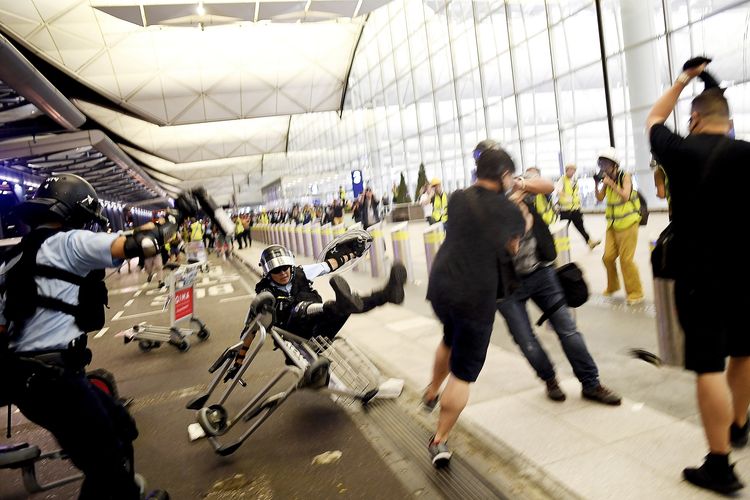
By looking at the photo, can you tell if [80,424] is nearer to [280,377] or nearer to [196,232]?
[280,377]

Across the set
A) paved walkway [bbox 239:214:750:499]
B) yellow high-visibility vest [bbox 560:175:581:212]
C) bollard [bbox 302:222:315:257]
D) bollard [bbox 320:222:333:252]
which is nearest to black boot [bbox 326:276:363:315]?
paved walkway [bbox 239:214:750:499]

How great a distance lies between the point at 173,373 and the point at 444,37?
2088 centimetres

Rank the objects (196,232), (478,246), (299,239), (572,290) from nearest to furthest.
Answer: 1. (478,246)
2. (572,290)
3. (299,239)
4. (196,232)

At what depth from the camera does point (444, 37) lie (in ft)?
77.9

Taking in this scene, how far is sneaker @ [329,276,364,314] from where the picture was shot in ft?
12.3

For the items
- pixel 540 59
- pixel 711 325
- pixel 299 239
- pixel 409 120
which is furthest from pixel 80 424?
pixel 409 120

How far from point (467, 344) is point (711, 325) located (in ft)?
3.92

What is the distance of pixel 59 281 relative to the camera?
104 inches

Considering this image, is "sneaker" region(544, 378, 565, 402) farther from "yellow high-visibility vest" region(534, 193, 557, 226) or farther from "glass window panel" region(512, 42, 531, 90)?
"glass window panel" region(512, 42, 531, 90)

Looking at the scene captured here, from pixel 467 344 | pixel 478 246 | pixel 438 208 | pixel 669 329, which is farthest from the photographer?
pixel 438 208

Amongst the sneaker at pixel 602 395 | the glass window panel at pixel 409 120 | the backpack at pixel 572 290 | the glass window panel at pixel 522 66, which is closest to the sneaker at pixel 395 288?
the backpack at pixel 572 290

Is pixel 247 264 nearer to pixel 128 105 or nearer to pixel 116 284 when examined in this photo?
pixel 116 284

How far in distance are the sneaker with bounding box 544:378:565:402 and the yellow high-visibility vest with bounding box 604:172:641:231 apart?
10.3ft

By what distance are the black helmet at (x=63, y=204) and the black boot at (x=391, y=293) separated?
6.15ft
